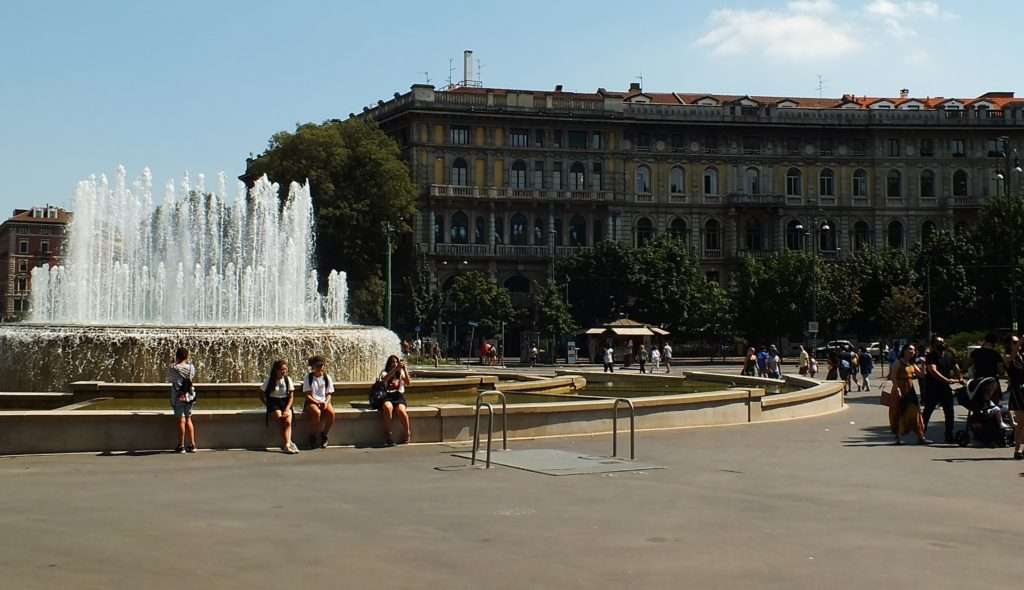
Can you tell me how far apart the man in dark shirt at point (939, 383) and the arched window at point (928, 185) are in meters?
69.0

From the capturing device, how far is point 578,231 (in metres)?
77.5

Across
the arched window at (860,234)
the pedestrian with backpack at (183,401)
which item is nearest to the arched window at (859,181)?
the arched window at (860,234)

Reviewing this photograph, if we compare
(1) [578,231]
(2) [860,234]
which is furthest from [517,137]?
(2) [860,234]

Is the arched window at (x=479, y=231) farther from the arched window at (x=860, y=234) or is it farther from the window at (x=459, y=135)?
the arched window at (x=860, y=234)

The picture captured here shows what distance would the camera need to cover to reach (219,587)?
6.73 metres

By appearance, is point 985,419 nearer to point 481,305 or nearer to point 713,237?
point 481,305

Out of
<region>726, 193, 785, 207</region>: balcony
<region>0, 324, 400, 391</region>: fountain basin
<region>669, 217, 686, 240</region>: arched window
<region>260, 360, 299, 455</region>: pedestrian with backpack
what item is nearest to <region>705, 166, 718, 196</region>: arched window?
<region>726, 193, 785, 207</region>: balcony

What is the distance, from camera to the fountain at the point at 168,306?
1950cm

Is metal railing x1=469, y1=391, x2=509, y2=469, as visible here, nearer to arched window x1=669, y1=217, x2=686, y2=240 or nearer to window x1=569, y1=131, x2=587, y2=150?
window x1=569, y1=131, x2=587, y2=150

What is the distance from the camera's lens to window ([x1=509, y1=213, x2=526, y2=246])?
250ft

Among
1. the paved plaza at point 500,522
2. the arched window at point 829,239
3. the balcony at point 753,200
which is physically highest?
the balcony at point 753,200

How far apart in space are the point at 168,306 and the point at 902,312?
138ft

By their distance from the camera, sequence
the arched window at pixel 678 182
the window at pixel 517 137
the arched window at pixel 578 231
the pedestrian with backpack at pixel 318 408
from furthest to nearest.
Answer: the arched window at pixel 678 182
the arched window at pixel 578 231
the window at pixel 517 137
the pedestrian with backpack at pixel 318 408

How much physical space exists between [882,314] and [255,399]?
51942mm
